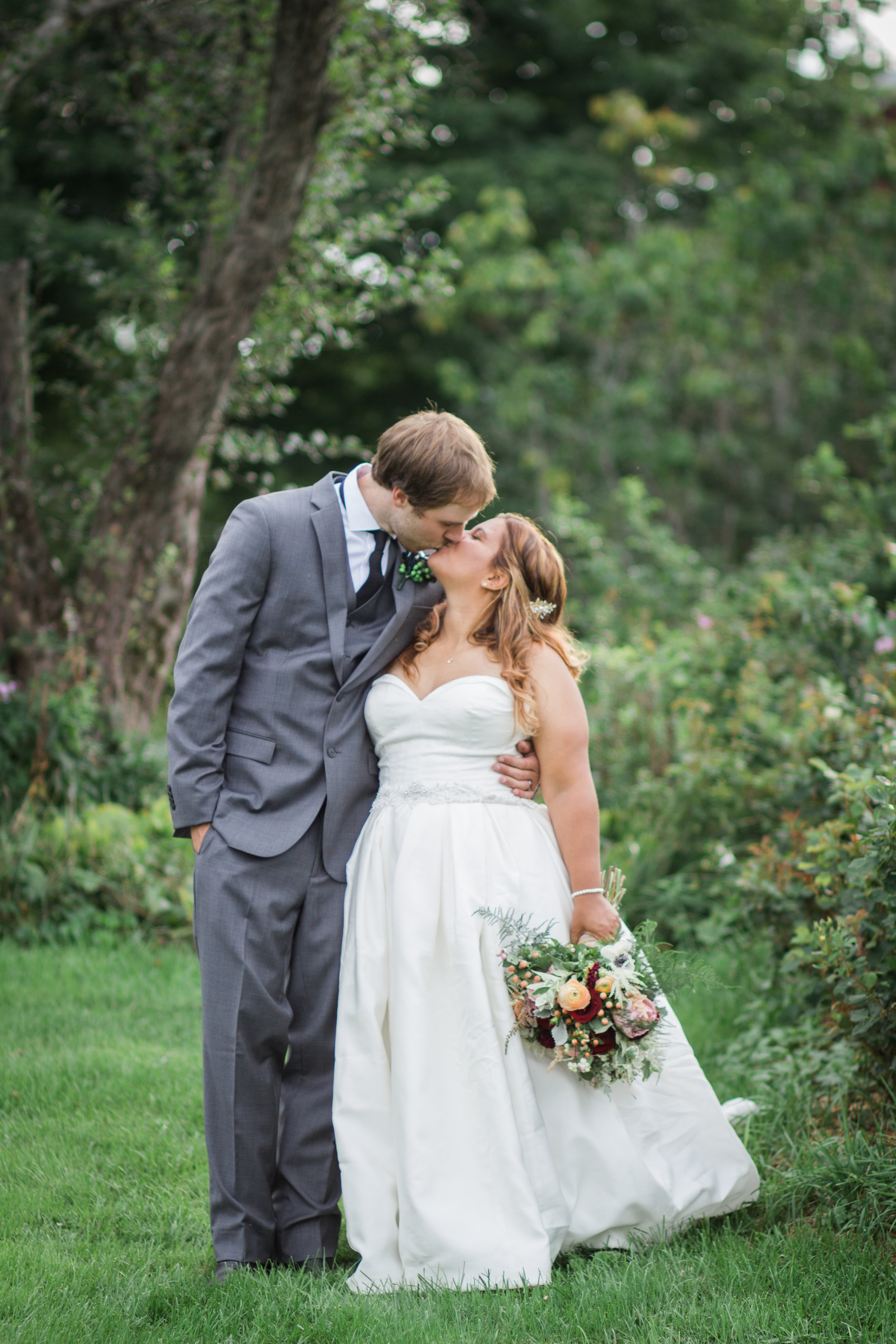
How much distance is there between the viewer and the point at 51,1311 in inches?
102

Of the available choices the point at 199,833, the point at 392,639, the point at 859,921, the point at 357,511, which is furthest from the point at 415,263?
the point at 859,921

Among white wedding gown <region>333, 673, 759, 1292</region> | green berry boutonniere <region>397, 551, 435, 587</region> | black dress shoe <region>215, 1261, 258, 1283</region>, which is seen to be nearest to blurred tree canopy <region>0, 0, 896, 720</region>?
green berry boutonniere <region>397, 551, 435, 587</region>

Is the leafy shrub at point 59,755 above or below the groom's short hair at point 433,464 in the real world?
below

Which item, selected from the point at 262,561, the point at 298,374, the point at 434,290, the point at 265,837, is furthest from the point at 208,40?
the point at 298,374

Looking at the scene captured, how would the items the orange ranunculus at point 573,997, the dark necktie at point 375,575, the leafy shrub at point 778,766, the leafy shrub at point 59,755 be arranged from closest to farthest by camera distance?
1. the orange ranunculus at point 573,997
2. the dark necktie at point 375,575
3. the leafy shrub at point 778,766
4. the leafy shrub at point 59,755

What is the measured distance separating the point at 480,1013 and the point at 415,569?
1.17 meters

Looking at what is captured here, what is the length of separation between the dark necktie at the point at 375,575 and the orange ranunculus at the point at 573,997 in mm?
1104

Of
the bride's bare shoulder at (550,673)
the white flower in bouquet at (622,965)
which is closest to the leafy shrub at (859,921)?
the white flower in bouquet at (622,965)

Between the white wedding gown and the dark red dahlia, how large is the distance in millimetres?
180

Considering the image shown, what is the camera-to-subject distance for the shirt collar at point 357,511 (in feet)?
10.3

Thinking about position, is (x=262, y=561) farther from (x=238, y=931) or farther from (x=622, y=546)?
(x=622, y=546)

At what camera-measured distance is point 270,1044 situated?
2957mm

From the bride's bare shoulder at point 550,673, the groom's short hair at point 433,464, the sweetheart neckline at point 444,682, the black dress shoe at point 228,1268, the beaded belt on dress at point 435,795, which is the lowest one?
the black dress shoe at point 228,1268

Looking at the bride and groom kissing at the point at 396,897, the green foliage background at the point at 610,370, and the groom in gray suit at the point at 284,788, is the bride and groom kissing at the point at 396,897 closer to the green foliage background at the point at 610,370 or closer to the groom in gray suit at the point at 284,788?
the groom in gray suit at the point at 284,788
